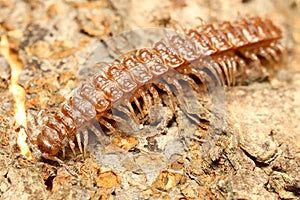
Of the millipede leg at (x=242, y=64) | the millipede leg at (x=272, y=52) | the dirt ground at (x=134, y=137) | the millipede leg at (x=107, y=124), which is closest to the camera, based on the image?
the dirt ground at (x=134, y=137)

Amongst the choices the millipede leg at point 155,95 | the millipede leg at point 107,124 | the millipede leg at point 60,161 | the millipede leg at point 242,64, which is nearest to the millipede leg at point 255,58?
the millipede leg at point 242,64

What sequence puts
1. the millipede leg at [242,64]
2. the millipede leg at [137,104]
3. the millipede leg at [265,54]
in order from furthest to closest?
1. the millipede leg at [265,54]
2. the millipede leg at [242,64]
3. the millipede leg at [137,104]

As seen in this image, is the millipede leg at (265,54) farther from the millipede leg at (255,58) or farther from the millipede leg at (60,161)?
the millipede leg at (60,161)

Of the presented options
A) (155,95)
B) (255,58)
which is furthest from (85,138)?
(255,58)

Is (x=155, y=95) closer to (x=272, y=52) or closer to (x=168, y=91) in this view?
(x=168, y=91)

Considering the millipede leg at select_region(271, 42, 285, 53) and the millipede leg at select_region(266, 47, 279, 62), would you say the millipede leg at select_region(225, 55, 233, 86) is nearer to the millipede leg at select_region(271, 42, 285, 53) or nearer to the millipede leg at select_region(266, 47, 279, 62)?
the millipede leg at select_region(266, 47, 279, 62)

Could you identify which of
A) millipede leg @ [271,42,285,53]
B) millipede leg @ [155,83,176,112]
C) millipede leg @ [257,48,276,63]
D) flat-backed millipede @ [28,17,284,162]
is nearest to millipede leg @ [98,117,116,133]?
flat-backed millipede @ [28,17,284,162]

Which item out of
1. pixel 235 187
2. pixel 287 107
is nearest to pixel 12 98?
pixel 235 187
